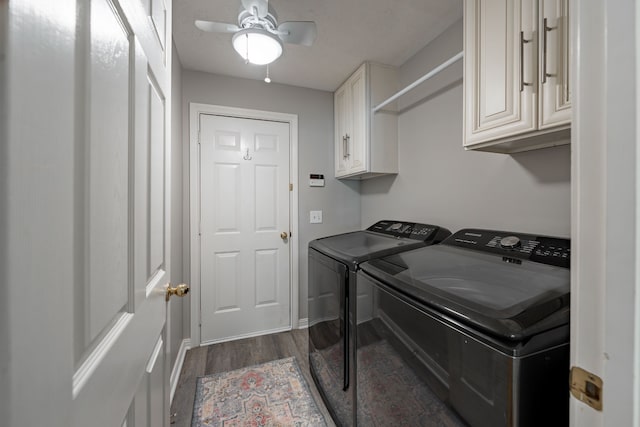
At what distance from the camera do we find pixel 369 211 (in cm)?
272

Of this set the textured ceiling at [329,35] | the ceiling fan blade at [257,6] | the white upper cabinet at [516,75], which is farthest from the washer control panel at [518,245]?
the ceiling fan blade at [257,6]

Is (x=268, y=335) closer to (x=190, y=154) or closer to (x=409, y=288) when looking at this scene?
(x=190, y=154)

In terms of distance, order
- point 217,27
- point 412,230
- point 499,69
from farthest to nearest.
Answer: point 412,230
point 217,27
point 499,69

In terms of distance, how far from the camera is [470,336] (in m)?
0.72

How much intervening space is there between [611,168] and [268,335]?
2.73 meters

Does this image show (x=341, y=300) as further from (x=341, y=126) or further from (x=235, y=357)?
(x=341, y=126)

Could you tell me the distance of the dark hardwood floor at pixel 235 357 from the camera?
1.76 meters

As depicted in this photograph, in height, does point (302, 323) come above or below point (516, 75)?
below

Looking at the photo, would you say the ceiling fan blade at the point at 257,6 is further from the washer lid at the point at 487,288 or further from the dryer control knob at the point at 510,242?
the dryer control knob at the point at 510,242

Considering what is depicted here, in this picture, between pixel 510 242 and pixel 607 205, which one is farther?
pixel 510 242

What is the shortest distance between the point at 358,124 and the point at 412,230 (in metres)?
1.05

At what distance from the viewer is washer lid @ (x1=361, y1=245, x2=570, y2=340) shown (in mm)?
668

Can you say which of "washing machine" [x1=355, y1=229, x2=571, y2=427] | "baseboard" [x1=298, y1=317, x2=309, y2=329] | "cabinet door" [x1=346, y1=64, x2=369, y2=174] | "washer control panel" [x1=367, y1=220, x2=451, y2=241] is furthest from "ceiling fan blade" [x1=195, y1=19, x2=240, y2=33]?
"baseboard" [x1=298, y1=317, x2=309, y2=329]

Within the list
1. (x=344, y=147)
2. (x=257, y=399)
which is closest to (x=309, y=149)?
(x=344, y=147)
